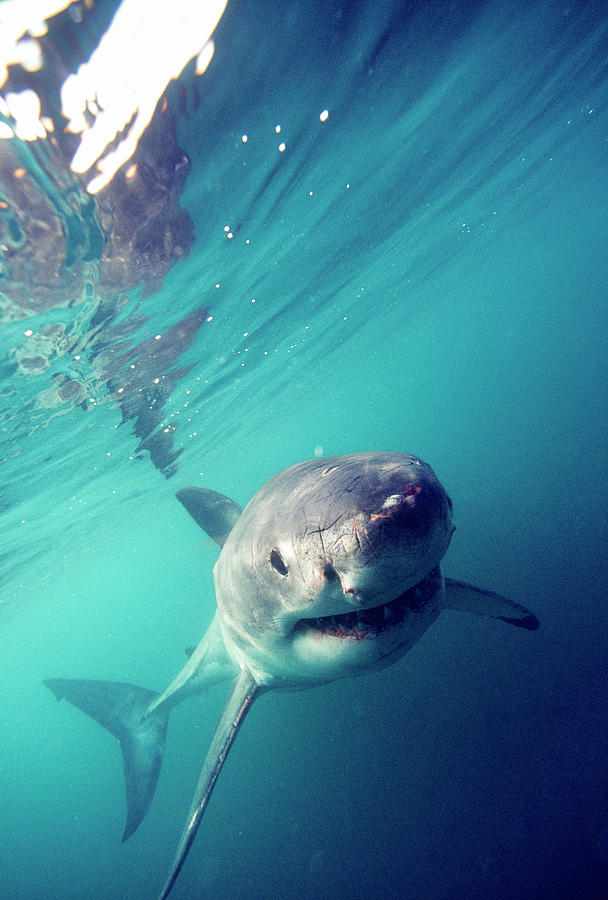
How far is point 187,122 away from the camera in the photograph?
19.3ft

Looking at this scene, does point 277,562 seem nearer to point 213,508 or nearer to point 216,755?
point 216,755

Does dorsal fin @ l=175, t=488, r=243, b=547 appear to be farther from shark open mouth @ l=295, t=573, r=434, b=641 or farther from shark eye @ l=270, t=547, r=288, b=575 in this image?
shark open mouth @ l=295, t=573, r=434, b=641

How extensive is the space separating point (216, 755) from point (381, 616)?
3275mm

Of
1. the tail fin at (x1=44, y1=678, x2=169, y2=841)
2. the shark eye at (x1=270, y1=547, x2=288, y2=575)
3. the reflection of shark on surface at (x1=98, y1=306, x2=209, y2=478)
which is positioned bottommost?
the tail fin at (x1=44, y1=678, x2=169, y2=841)

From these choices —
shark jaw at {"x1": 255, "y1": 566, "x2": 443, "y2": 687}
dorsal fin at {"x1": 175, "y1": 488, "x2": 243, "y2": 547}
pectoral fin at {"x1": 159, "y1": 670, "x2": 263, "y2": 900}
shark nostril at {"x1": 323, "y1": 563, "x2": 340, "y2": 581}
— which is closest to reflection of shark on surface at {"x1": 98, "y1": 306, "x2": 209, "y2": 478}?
dorsal fin at {"x1": 175, "y1": 488, "x2": 243, "y2": 547}

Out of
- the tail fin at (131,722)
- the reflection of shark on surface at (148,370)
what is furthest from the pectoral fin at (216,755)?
the reflection of shark on surface at (148,370)

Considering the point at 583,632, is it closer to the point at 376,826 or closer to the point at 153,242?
the point at 376,826

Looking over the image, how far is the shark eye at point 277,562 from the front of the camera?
9.11ft

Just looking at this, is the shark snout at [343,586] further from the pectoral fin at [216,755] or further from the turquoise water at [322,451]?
the turquoise water at [322,451]

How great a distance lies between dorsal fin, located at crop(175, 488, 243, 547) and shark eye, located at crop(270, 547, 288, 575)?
3501 millimetres

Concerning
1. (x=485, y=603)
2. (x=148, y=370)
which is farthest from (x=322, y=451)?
(x=485, y=603)

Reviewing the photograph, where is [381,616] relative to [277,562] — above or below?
below

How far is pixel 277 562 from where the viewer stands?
283 cm

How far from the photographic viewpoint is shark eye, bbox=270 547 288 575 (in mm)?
2777
